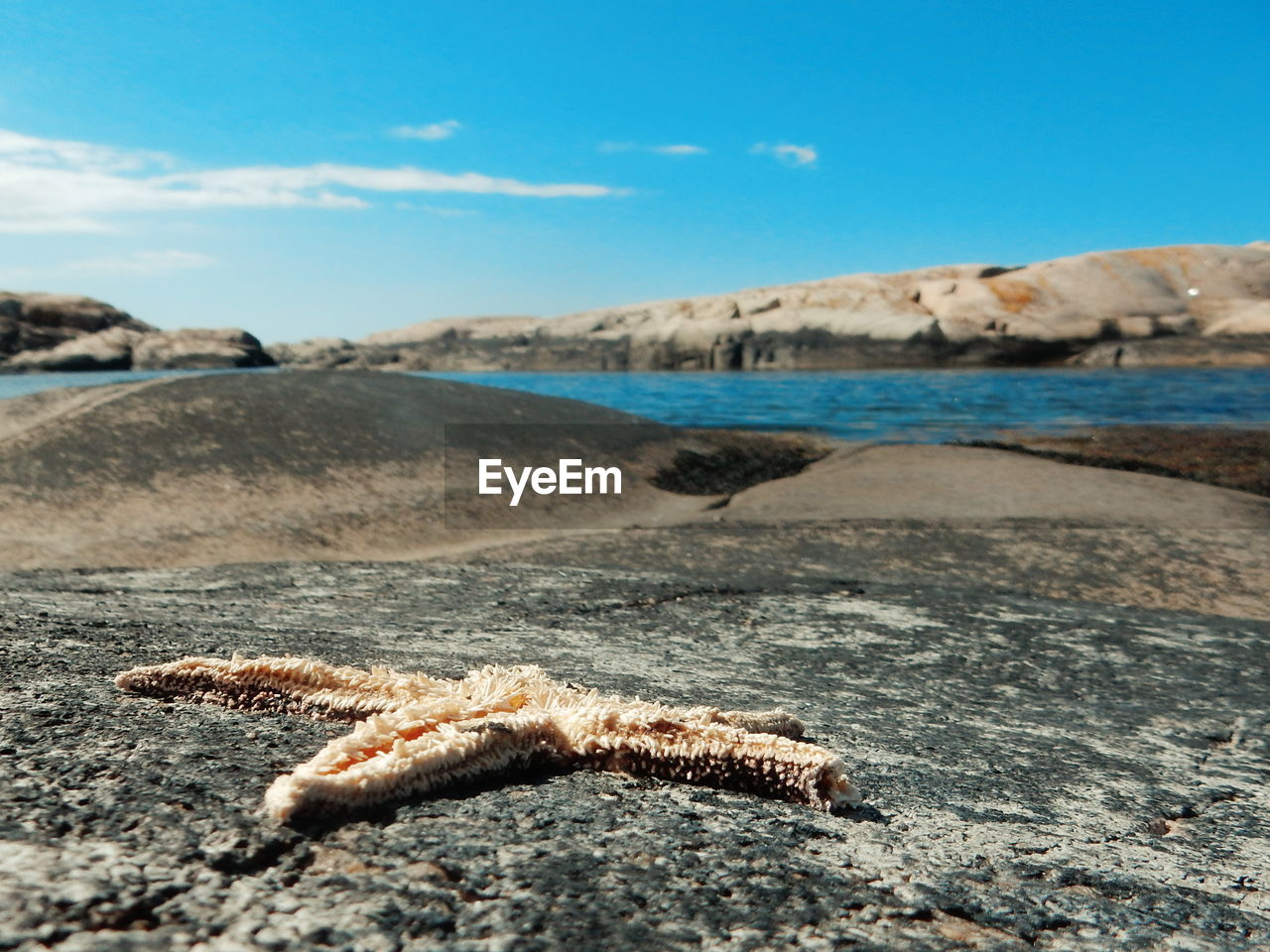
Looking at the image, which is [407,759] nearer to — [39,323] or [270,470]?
[270,470]

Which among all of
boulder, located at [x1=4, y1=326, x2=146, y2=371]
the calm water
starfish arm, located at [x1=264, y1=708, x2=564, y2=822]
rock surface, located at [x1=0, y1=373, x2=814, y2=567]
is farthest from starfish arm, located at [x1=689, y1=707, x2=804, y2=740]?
boulder, located at [x1=4, y1=326, x2=146, y2=371]

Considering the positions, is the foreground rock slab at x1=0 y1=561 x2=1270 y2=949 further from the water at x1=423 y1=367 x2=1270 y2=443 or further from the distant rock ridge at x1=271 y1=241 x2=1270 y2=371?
the distant rock ridge at x1=271 y1=241 x2=1270 y2=371

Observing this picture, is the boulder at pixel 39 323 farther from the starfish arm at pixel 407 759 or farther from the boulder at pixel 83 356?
the starfish arm at pixel 407 759

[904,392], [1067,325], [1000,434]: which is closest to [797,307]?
[1067,325]

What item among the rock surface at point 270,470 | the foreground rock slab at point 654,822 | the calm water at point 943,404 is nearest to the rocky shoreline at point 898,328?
the calm water at point 943,404

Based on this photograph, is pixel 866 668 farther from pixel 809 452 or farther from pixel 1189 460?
pixel 1189 460

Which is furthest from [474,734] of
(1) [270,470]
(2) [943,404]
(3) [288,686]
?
(2) [943,404]

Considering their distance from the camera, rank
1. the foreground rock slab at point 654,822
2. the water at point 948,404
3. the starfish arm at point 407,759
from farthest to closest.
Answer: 1. the water at point 948,404
2. the starfish arm at point 407,759
3. the foreground rock slab at point 654,822
